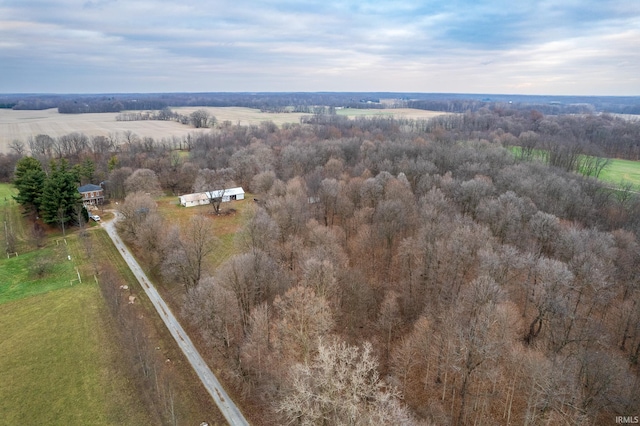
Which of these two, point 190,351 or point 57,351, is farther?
point 190,351

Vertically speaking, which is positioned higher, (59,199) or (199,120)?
(199,120)

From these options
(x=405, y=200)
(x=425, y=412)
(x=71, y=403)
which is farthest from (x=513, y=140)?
(x=71, y=403)

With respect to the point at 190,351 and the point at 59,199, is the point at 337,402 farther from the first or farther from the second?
the point at 59,199

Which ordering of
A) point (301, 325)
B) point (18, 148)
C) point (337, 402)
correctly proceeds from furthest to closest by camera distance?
point (18, 148), point (301, 325), point (337, 402)

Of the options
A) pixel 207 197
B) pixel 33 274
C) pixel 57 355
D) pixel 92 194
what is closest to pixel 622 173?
pixel 207 197

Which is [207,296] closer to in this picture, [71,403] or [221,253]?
[71,403]

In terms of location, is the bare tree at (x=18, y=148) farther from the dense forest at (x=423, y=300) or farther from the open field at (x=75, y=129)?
the dense forest at (x=423, y=300)

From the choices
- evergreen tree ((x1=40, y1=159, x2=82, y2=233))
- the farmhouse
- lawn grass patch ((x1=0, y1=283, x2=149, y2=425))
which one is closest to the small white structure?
the farmhouse

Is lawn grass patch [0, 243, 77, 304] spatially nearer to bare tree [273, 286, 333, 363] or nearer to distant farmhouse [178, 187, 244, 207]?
distant farmhouse [178, 187, 244, 207]
